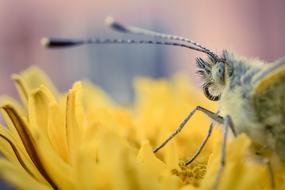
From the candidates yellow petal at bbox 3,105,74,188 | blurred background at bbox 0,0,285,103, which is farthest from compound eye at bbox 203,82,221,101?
blurred background at bbox 0,0,285,103

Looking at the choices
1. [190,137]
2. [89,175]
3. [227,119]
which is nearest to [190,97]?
[190,137]

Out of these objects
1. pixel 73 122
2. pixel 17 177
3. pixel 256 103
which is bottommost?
pixel 17 177

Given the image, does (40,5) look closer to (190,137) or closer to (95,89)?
(95,89)

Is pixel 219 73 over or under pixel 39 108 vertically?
over

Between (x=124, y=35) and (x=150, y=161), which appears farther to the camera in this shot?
(x=124, y=35)

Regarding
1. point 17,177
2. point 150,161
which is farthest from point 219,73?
point 17,177

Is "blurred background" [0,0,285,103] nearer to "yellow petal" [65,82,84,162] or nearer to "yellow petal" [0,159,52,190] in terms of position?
"yellow petal" [65,82,84,162]

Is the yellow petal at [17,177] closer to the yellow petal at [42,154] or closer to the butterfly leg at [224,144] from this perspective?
the yellow petal at [42,154]

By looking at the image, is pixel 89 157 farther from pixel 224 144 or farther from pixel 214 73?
pixel 214 73

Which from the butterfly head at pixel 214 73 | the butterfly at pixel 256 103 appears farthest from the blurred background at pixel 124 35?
the butterfly at pixel 256 103

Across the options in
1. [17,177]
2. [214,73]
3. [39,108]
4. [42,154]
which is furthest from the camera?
[214,73]
